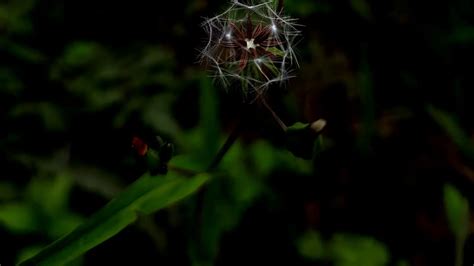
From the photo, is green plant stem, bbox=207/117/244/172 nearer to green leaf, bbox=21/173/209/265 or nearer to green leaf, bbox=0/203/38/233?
green leaf, bbox=21/173/209/265

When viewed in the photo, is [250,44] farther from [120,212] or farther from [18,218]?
[18,218]

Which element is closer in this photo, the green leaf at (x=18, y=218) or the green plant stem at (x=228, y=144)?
the green plant stem at (x=228, y=144)

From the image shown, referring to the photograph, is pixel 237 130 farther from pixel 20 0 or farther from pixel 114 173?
pixel 20 0

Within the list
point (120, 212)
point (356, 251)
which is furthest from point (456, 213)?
point (120, 212)

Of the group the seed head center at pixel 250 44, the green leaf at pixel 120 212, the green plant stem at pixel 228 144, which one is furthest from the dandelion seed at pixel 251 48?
the green leaf at pixel 120 212

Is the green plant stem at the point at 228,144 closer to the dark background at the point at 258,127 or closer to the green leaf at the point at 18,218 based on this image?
the dark background at the point at 258,127

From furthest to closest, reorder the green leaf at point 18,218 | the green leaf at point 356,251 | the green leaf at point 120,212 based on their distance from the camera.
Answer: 1. the green leaf at point 356,251
2. the green leaf at point 18,218
3. the green leaf at point 120,212
